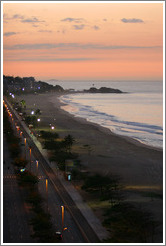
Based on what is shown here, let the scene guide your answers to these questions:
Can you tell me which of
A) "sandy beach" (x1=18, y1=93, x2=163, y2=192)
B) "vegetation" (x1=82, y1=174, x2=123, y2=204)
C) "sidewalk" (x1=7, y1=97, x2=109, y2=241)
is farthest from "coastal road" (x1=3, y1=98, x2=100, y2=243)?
"sandy beach" (x1=18, y1=93, x2=163, y2=192)

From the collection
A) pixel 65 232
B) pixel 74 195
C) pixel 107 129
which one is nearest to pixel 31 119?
pixel 107 129

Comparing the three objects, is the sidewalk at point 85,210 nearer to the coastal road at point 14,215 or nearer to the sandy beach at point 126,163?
the sandy beach at point 126,163

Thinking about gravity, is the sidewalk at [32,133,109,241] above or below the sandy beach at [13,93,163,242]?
below

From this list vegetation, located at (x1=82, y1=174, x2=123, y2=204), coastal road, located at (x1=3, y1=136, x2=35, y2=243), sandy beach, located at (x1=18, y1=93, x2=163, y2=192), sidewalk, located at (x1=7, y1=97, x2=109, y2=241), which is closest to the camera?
coastal road, located at (x1=3, y1=136, x2=35, y2=243)

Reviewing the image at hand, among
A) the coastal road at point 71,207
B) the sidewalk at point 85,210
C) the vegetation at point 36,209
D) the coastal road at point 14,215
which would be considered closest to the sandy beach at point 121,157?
the coastal road at point 71,207

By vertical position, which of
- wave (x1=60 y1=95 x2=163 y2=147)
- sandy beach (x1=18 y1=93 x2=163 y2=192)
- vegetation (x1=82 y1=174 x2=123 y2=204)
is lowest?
vegetation (x1=82 y1=174 x2=123 y2=204)

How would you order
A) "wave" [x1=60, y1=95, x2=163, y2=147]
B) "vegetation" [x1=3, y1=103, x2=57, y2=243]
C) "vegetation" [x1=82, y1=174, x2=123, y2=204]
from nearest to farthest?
"vegetation" [x1=3, y1=103, x2=57, y2=243]
"vegetation" [x1=82, y1=174, x2=123, y2=204]
"wave" [x1=60, y1=95, x2=163, y2=147]

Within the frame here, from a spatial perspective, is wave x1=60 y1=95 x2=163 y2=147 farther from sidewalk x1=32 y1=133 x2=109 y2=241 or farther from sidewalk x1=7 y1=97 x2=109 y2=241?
sidewalk x1=7 y1=97 x2=109 y2=241

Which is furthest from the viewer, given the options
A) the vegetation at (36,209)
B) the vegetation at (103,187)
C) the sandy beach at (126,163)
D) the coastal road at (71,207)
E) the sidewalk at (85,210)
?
the vegetation at (103,187)

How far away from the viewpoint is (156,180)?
166ft

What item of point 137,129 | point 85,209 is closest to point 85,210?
point 85,209

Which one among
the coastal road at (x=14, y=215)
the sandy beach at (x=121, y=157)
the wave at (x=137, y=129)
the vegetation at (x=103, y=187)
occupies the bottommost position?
the coastal road at (x=14, y=215)

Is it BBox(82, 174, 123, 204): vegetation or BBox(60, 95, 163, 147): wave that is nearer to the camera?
BBox(82, 174, 123, 204): vegetation

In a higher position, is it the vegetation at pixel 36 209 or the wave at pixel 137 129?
the wave at pixel 137 129
